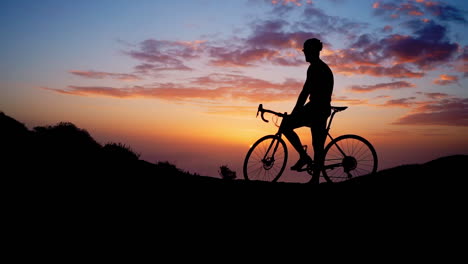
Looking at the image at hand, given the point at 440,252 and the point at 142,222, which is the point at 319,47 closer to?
the point at 440,252

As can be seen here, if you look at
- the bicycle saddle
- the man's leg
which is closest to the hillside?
the man's leg

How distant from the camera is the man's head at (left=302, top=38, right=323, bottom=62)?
6907mm

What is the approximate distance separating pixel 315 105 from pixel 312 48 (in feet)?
4.06

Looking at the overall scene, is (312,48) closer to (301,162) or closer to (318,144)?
(318,144)

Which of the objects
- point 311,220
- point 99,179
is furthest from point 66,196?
point 311,220

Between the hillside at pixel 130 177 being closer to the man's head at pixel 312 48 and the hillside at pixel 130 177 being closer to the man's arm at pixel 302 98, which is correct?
the man's arm at pixel 302 98

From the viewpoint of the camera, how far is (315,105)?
709 cm

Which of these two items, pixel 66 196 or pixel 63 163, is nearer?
pixel 66 196

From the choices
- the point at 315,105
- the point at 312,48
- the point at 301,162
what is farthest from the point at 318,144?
the point at 312,48

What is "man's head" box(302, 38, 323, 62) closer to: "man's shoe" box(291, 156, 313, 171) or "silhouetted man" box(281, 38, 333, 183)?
"silhouetted man" box(281, 38, 333, 183)

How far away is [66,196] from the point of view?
516 centimetres

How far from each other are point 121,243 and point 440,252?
154 inches

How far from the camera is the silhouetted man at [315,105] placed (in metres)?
6.95

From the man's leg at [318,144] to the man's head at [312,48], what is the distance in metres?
1.45
